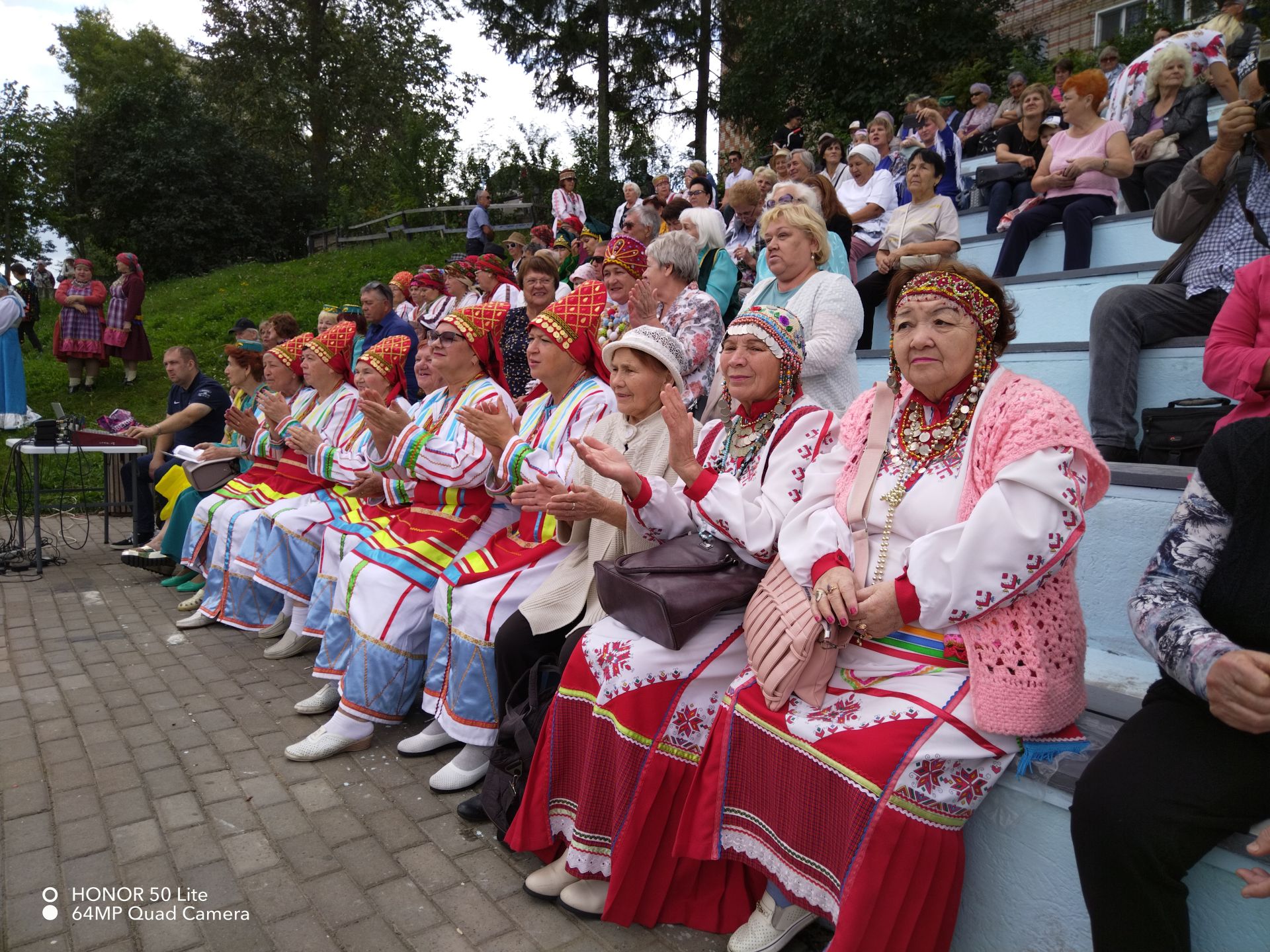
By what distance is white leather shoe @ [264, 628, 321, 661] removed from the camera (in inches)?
202

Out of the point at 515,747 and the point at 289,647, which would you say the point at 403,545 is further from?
the point at 289,647

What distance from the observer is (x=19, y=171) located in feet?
64.2

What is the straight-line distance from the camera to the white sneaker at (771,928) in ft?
8.00

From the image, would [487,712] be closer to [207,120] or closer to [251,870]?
[251,870]

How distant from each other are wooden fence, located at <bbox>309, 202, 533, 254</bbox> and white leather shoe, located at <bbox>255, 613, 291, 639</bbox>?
15.5 meters

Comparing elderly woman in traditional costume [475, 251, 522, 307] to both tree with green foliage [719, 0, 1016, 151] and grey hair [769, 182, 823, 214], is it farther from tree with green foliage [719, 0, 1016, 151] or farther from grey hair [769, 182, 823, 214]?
tree with green foliage [719, 0, 1016, 151]

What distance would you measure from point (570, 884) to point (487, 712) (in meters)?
0.97

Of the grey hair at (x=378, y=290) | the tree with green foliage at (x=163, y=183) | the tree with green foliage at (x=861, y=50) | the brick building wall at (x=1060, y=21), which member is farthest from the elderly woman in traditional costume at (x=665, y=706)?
the tree with green foliage at (x=163, y=183)

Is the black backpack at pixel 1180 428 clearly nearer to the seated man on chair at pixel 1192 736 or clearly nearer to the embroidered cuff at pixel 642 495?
the seated man on chair at pixel 1192 736

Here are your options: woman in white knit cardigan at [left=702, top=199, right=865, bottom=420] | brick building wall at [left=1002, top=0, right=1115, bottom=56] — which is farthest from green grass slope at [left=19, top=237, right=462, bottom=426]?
brick building wall at [left=1002, top=0, right=1115, bottom=56]

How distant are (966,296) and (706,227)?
4407mm

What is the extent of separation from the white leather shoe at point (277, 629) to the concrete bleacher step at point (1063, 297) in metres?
4.76

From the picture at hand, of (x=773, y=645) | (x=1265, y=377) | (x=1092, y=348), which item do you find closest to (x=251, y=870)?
(x=773, y=645)

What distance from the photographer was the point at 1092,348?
12.6 ft
